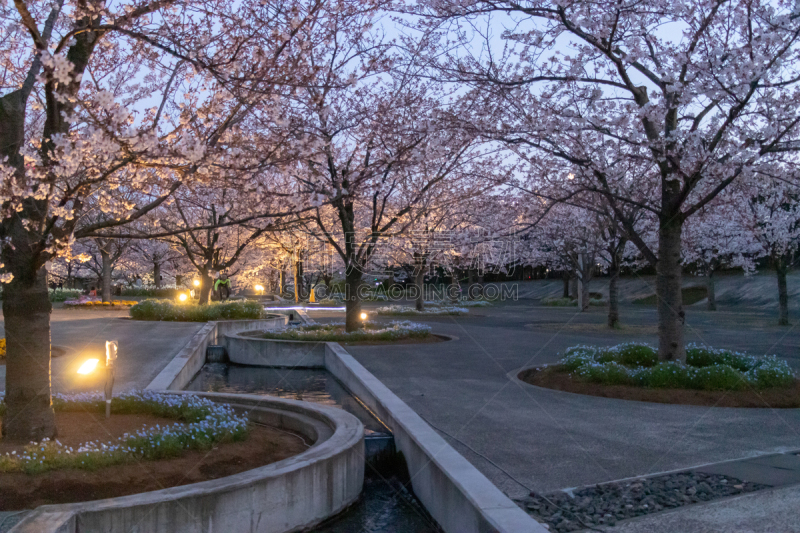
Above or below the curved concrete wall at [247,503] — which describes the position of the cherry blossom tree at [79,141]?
above

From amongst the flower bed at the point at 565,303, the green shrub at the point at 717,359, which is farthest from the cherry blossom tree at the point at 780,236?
the flower bed at the point at 565,303

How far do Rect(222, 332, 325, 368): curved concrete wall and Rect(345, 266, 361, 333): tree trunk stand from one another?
2.48 meters

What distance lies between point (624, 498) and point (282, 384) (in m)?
8.62

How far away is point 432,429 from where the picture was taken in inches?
255

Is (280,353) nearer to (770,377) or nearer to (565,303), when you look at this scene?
(770,377)

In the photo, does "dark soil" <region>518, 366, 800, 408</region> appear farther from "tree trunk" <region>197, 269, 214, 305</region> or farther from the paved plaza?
"tree trunk" <region>197, 269, 214, 305</region>

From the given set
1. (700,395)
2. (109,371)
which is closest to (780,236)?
(700,395)

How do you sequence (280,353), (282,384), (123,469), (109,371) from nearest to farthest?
1. (123,469)
2. (109,371)
3. (282,384)
4. (280,353)

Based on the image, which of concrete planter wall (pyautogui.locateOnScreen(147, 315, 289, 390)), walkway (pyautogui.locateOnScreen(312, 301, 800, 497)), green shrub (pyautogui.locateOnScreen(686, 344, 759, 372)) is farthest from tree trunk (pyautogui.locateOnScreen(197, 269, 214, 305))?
green shrub (pyautogui.locateOnScreen(686, 344, 759, 372))

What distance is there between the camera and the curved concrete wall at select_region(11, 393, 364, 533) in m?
4.12

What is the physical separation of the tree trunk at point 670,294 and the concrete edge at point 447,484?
14.5ft

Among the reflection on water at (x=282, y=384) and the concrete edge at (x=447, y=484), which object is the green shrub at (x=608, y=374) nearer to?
the concrete edge at (x=447, y=484)

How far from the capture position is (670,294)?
375 inches

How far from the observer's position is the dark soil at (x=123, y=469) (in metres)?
4.61
